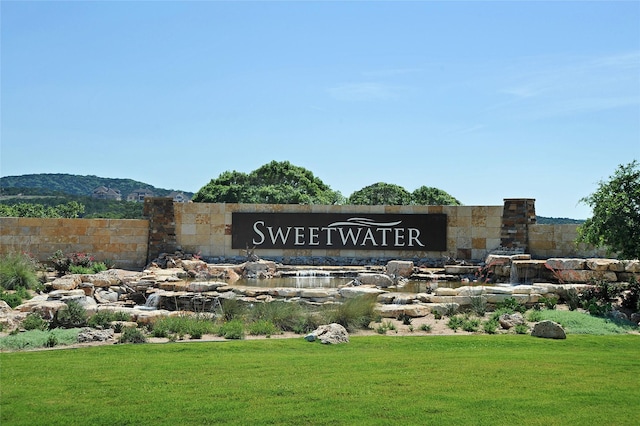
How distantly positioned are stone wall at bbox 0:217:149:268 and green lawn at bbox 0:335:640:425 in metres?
12.3

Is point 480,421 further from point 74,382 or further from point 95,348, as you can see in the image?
point 95,348

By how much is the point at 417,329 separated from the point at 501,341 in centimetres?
162

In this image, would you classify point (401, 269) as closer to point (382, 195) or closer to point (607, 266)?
point (607, 266)

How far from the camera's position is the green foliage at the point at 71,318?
10.4 metres

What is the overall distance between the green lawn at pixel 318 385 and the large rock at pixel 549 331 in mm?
739

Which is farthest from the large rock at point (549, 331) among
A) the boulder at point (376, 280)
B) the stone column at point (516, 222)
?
the stone column at point (516, 222)

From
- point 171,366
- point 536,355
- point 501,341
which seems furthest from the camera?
point 501,341

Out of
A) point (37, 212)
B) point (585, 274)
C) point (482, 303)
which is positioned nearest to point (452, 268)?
point (585, 274)

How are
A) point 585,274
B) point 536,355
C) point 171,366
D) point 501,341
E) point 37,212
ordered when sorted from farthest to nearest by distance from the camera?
point 37,212, point 585,274, point 501,341, point 536,355, point 171,366

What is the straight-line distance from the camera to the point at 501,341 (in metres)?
9.23

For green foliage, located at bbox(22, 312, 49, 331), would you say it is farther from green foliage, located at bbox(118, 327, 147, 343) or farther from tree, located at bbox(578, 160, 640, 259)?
tree, located at bbox(578, 160, 640, 259)

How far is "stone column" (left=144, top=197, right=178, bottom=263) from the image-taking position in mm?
20438

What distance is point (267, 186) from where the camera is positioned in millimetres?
47906

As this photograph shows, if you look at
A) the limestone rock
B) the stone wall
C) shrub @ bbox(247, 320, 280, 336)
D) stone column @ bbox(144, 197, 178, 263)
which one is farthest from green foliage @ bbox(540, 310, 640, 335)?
the stone wall
